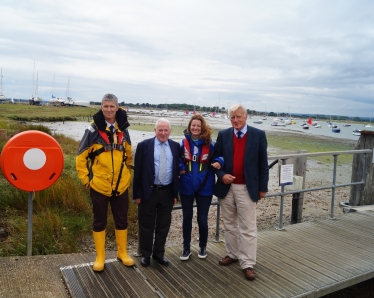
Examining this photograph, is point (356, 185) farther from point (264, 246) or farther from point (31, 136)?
point (31, 136)

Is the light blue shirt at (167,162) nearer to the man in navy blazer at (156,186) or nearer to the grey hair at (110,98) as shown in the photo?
the man in navy blazer at (156,186)

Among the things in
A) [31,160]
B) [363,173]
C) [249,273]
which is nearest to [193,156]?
[249,273]

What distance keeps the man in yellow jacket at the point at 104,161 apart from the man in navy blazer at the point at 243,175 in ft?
3.19

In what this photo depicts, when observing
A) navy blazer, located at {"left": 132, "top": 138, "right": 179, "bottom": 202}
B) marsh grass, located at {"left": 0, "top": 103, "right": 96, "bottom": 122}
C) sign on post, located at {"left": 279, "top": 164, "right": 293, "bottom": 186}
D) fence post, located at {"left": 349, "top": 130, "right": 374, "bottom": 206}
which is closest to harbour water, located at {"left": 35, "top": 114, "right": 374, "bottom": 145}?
marsh grass, located at {"left": 0, "top": 103, "right": 96, "bottom": 122}

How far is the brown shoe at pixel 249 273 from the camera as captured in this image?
11.2 ft

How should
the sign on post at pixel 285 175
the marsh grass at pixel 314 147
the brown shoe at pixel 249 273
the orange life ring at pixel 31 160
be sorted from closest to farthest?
the orange life ring at pixel 31 160
the brown shoe at pixel 249 273
the sign on post at pixel 285 175
the marsh grass at pixel 314 147

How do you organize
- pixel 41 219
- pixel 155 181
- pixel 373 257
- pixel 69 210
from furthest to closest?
pixel 69 210
pixel 41 219
pixel 373 257
pixel 155 181

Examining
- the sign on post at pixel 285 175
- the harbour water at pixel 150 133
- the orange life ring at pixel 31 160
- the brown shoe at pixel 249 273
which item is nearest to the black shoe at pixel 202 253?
the brown shoe at pixel 249 273

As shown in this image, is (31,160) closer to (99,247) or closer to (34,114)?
(99,247)

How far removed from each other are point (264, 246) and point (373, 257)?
1.26 meters

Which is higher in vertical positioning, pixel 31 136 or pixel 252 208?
pixel 31 136

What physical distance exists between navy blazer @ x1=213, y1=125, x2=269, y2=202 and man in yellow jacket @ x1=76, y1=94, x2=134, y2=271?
0.97 metres

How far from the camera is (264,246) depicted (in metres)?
4.34

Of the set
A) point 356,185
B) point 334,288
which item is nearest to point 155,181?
point 334,288
